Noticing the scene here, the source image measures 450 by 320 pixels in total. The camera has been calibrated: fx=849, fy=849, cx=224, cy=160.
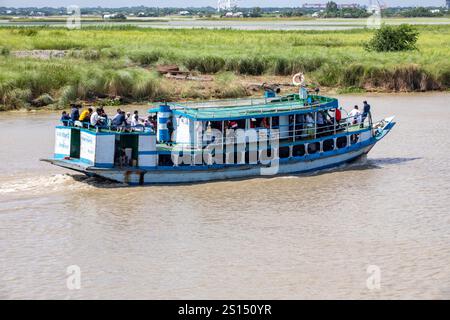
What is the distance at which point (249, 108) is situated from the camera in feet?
88.5

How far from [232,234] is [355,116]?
982cm

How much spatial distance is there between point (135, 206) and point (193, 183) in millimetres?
2916

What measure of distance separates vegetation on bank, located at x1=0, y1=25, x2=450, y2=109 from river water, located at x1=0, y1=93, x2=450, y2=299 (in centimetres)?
1218

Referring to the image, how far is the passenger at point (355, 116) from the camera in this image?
28.8m

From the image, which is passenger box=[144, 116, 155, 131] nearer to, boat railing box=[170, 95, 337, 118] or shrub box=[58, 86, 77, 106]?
boat railing box=[170, 95, 337, 118]

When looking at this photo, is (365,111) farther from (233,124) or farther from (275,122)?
(233,124)

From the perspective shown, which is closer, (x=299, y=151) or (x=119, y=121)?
(x=119, y=121)

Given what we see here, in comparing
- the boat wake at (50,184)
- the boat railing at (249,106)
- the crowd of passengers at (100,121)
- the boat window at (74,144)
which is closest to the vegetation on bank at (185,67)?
the boat railing at (249,106)

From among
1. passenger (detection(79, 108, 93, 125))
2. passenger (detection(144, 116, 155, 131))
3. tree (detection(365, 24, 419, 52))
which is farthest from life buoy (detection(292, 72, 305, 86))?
tree (detection(365, 24, 419, 52))

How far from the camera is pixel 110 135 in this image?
24.2m

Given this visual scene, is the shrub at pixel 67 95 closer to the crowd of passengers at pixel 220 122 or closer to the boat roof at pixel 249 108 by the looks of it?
the boat roof at pixel 249 108

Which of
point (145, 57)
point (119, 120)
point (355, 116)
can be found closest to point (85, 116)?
point (119, 120)

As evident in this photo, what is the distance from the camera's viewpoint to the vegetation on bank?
135 feet

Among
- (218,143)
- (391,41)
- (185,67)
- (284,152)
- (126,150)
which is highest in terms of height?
(391,41)
